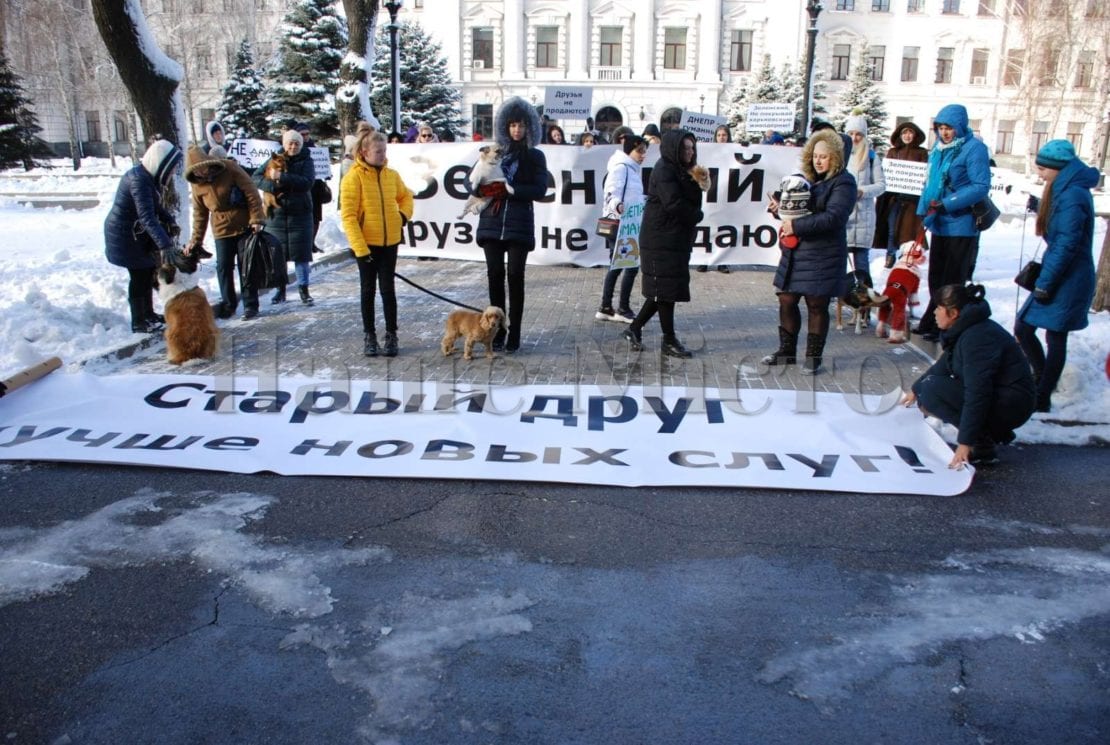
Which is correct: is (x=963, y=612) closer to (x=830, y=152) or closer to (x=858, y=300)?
(x=830, y=152)

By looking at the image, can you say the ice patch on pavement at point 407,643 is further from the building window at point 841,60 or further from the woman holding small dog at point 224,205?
the building window at point 841,60

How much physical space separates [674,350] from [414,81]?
98.9 ft

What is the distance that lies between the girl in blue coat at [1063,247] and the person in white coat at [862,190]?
9.86ft

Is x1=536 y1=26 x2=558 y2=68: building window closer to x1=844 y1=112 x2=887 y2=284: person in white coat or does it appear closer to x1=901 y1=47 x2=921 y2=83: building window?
x1=901 y1=47 x2=921 y2=83: building window

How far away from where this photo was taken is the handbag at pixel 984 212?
6875 millimetres

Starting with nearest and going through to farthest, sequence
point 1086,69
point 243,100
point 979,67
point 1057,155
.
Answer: point 1057,155 < point 243,100 < point 1086,69 < point 979,67

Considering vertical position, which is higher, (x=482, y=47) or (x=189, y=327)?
(x=482, y=47)

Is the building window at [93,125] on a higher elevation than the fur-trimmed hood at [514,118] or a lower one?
higher

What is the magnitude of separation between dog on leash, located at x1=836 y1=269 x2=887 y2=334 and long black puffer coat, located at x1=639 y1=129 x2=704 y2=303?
1.67 m

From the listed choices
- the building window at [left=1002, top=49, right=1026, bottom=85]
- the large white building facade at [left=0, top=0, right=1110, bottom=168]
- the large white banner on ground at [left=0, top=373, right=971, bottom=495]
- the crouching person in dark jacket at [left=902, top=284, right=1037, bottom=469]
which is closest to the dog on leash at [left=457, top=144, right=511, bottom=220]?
→ the large white banner on ground at [left=0, top=373, right=971, bottom=495]

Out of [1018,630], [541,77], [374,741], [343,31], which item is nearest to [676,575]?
[1018,630]

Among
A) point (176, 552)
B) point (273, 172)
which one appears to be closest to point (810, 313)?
point (176, 552)

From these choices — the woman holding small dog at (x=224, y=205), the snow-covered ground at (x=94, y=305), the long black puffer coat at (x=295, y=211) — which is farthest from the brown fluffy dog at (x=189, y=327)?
the long black puffer coat at (x=295, y=211)

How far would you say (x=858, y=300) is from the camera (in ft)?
26.2
